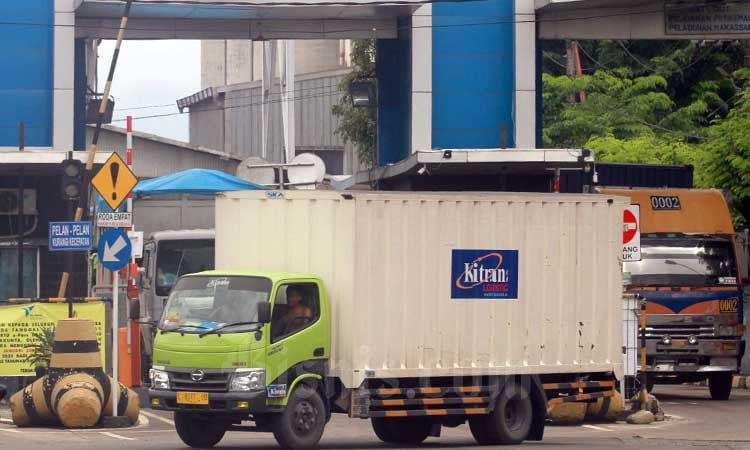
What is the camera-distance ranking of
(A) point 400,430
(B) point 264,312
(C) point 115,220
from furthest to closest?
(C) point 115,220 → (A) point 400,430 → (B) point 264,312

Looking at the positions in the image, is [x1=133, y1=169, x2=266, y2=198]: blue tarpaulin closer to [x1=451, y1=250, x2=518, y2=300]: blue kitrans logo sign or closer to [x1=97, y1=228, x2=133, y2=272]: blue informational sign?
[x1=97, y1=228, x2=133, y2=272]: blue informational sign

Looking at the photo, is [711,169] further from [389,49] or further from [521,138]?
[389,49]

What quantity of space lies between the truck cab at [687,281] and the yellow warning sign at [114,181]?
8.94 m

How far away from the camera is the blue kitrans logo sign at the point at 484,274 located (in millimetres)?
17656

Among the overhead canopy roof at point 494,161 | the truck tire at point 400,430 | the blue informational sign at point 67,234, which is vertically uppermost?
the overhead canopy roof at point 494,161

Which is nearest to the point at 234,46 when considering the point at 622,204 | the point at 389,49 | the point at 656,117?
the point at 656,117

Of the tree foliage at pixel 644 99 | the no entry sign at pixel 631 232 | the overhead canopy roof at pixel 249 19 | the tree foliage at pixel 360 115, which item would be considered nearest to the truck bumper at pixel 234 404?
the no entry sign at pixel 631 232

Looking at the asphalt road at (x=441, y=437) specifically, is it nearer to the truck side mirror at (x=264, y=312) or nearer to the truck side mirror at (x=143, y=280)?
the truck side mirror at (x=264, y=312)

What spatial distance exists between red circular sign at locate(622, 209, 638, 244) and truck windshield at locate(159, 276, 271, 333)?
744 centimetres

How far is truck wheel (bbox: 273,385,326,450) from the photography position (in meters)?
16.2

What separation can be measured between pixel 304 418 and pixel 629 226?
764 centimetres

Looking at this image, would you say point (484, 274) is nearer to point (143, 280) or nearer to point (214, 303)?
point (214, 303)

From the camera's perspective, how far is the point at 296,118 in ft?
216

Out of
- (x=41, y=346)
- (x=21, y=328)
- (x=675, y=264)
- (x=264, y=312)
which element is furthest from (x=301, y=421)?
(x=675, y=264)
